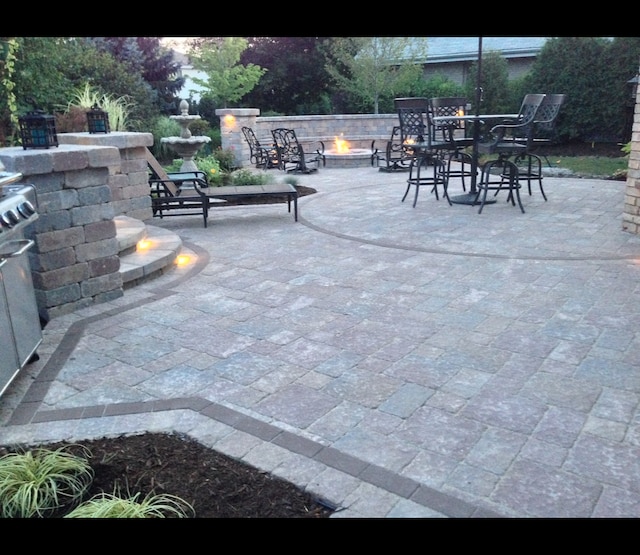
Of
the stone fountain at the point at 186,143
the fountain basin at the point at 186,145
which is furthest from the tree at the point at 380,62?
the fountain basin at the point at 186,145

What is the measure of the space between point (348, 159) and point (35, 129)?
9.39m

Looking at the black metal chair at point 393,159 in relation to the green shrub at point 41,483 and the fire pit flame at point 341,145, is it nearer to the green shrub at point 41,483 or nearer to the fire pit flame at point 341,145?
the fire pit flame at point 341,145

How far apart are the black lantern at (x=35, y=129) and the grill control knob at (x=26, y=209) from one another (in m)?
1.13

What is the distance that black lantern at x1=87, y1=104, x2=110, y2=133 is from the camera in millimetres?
6629

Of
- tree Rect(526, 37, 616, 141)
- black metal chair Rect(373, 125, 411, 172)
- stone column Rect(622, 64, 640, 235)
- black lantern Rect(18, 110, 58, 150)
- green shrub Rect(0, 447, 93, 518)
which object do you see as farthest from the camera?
tree Rect(526, 37, 616, 141)

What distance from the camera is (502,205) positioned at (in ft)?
25.5

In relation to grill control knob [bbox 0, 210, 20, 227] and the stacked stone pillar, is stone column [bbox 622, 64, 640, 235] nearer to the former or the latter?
the stacked stone pillar

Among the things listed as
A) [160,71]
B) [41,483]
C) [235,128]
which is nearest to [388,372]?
[41,483]

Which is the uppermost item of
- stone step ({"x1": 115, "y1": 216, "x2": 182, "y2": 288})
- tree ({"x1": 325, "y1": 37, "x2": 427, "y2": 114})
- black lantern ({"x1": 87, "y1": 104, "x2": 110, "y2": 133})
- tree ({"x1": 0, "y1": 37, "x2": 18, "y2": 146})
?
tree ({"x1": 325, "y1": 37, "x2": 427, "y2": 114})

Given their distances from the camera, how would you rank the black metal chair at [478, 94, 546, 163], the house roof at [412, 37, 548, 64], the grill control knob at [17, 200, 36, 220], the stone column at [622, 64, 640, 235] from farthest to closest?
1. the house roof at [412, 37, 548, 64]
2. the black metal chair at [478, 94, 546, 163]
3. the stone column at [622, 64, 640, 235]
4. the grill control knob at [17, 200, 36, 220]

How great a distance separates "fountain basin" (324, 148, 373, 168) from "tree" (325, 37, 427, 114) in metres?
3.80

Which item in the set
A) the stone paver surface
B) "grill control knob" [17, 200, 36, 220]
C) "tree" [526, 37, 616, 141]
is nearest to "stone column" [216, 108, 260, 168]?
the stone paver surface

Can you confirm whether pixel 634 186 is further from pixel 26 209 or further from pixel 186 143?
pixel 186 143

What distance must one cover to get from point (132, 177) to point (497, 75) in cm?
1209
